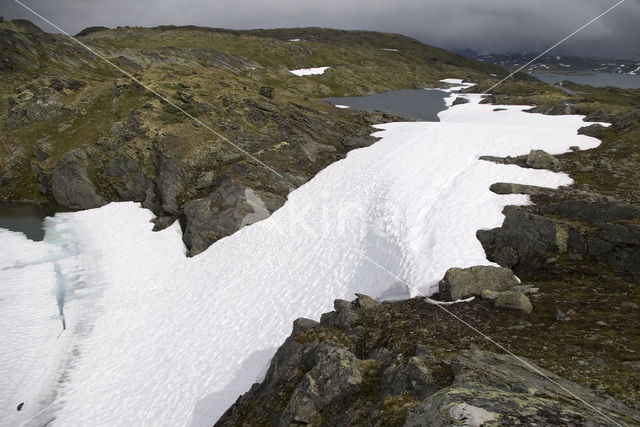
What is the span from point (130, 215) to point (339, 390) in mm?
31770

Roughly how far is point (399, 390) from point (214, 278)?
61.1 feet

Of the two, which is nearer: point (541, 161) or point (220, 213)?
point (541, 161)

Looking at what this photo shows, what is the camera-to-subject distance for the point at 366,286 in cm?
1980

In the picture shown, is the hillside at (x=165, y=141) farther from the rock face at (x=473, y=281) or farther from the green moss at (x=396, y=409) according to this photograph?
the green moss at (x=396, y=409)

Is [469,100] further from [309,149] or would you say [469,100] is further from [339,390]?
[339,390]

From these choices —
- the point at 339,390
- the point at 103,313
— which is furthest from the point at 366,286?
the point at 103,313

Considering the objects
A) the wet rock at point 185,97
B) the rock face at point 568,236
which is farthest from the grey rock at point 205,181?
the rock face at point 568,236

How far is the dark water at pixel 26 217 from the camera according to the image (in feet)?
104

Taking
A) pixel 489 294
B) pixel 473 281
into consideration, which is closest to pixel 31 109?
pixel 473 281

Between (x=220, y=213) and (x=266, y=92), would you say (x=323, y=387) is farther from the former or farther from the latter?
(x=266, y=92)

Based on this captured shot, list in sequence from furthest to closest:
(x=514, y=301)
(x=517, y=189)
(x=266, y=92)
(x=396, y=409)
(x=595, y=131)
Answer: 1. (x=266, y=92)
2. (x=595, y=131)
3. (x=517, y=189)
4. (x=514, y=301)
5. (x=396, y=409)

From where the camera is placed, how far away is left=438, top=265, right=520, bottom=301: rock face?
14734mm

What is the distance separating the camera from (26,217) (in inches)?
1355

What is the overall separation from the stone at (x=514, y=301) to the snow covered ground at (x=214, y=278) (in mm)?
3343
